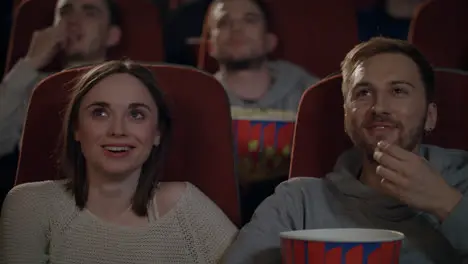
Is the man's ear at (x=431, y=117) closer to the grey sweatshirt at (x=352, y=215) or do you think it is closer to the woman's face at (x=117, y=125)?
the grey sweatshirt at (x=352, y=215)

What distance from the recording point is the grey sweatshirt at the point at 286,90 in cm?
168

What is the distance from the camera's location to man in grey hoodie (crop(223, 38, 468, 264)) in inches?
37.6

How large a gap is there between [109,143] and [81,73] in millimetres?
172

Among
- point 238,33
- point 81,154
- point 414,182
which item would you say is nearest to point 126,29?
point 238,33

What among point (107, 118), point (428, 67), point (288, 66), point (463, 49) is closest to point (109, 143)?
point (107, 118)

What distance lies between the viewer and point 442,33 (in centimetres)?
158

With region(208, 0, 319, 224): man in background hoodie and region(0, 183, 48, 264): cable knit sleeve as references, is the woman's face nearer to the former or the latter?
region(0, 183, 48, 264): cable knit sleeve

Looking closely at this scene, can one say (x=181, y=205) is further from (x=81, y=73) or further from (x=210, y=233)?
(x=81, y=73)

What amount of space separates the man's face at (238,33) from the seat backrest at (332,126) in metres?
0.55

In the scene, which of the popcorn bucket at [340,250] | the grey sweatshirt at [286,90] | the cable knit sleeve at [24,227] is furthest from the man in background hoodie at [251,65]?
the popcorn bucket at [340,250]

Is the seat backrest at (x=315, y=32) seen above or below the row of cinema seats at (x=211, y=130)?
above

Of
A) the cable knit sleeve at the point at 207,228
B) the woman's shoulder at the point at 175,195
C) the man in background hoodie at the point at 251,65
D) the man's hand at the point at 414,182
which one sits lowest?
the cable knit sleeve at the point at 207,228

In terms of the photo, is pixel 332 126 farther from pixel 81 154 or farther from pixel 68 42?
pixel 68 42

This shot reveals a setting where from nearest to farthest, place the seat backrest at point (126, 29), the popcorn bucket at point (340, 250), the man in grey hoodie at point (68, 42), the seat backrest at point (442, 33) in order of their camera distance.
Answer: the popcorn bucket at point (340, 250), the seat backrest at point (442, 33), the man in grey hoodie at point (68, 42), the seat backrest at point (126, 29)
